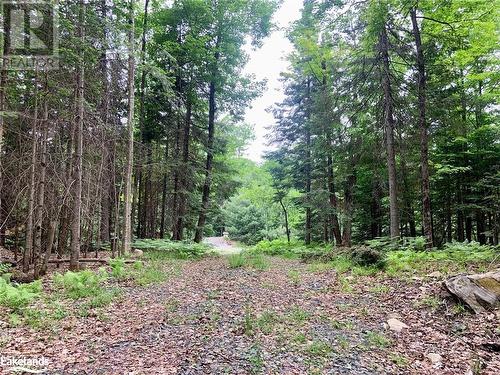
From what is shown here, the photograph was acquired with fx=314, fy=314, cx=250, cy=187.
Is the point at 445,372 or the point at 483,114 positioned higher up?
the point at 483,114

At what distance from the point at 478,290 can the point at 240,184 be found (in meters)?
15.6

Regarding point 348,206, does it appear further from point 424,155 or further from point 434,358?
point 434,358

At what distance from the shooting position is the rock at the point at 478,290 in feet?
16.6

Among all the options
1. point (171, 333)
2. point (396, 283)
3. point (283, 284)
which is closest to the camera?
point (171, 333)

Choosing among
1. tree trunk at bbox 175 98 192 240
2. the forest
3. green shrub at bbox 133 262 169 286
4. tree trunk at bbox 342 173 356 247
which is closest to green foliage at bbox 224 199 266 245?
the forest

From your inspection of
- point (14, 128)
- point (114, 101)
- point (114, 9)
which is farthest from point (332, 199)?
point (14, 128)

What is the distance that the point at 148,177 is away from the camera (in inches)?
650

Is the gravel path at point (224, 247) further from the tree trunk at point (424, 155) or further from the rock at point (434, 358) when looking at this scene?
the rock at point (434, 358)

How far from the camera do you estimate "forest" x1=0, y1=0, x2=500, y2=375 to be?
439 cm

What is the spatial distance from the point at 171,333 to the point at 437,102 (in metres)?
12.0

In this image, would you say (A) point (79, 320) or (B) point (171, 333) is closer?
(B) point (171, 333)

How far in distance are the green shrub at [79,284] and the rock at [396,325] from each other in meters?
5.62


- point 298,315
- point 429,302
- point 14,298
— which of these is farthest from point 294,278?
point 14,298

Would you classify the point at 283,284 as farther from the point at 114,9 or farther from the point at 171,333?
the point at 114,9
